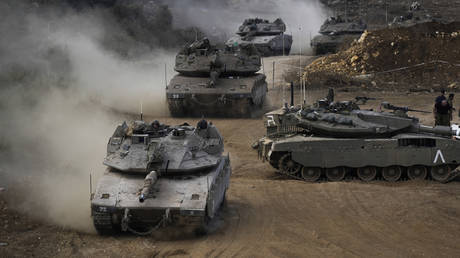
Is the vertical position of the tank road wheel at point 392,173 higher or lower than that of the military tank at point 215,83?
lower

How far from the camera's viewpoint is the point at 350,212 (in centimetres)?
1237

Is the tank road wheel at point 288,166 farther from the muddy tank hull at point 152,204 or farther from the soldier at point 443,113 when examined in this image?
the soldier at point 443,113

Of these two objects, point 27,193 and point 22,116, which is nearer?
point 27,193

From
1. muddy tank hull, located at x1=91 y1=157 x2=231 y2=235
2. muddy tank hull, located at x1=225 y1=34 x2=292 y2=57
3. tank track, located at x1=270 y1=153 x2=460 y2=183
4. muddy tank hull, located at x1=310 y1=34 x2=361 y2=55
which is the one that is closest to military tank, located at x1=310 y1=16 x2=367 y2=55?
muddy tank hull, located at x1=310 y1=34 x2=361 y2=55

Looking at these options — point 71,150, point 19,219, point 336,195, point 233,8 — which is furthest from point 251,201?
point 233,8

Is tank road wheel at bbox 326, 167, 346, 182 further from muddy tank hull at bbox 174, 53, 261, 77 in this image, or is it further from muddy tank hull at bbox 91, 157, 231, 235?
muddy tank hull at bbox 174, 53, 261, 77

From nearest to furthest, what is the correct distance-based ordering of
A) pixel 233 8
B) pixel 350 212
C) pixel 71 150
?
pixel 350 212
pixel 71 150
pixel 233 8

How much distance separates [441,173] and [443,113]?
2.88 metres

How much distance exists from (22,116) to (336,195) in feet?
32.1

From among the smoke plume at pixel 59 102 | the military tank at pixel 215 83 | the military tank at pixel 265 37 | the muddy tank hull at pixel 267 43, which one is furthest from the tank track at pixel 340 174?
the military tank at pixel 265 37

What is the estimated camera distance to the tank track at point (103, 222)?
10.6m

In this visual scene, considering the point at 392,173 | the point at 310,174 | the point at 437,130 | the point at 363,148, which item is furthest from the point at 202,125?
the point at 437,130

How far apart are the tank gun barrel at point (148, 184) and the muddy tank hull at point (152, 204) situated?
0.41 feet

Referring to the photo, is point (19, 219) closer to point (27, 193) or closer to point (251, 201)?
point (27, 193)
